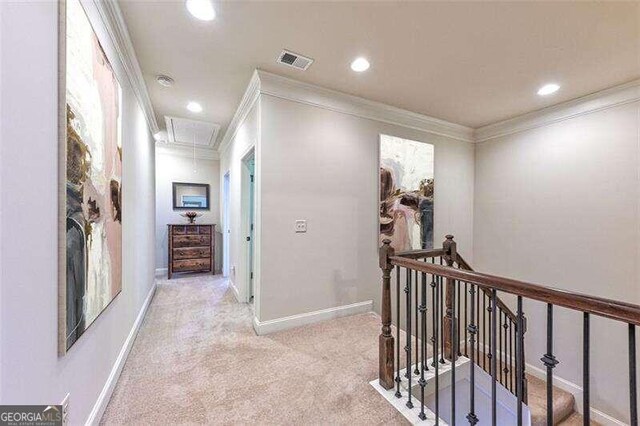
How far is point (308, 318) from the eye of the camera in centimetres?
274

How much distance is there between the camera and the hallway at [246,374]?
154 cm

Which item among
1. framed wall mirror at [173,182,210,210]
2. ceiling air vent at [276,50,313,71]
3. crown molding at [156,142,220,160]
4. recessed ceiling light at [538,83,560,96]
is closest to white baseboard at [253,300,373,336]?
ceiling air vent at [276,50,313,71]

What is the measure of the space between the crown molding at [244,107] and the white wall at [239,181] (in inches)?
2.1

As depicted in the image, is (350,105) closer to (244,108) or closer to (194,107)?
(244,108)

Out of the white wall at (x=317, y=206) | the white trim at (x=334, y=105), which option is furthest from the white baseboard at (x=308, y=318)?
the white trim at (x=334, y=105)

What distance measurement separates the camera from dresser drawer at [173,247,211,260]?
4.72 m

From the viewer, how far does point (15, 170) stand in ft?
2.68

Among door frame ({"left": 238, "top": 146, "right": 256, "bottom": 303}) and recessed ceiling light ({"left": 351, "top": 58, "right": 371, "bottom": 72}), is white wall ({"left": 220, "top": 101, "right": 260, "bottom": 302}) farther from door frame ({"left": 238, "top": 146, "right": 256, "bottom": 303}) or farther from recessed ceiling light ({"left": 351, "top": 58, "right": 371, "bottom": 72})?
recessed ceiling light ({"left": 351, "top": 58, "right": 371, "bottom": 72})

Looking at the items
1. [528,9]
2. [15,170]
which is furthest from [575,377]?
[15,170]

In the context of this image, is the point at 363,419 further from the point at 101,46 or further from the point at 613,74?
the point at 613,74

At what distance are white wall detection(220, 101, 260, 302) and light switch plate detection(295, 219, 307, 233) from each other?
40 centimetres

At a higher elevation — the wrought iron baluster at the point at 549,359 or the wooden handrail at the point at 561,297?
the wooden handrail at the point at 561,297

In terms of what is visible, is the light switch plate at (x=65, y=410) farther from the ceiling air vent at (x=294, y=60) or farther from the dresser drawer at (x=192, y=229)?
the dresser drawer at (x=192, y=229)

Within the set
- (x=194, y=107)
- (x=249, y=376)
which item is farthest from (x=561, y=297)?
(x=194, y=107)
